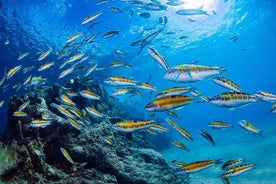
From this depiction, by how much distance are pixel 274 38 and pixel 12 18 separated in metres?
50.1

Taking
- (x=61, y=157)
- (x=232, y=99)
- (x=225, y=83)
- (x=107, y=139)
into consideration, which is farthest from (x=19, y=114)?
(x=232, y=99)

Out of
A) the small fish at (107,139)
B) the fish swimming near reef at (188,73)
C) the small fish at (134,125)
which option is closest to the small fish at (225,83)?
the fish swimming near reef at (188,73)

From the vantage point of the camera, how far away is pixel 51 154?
6719 mm

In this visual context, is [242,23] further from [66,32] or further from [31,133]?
[31,133]

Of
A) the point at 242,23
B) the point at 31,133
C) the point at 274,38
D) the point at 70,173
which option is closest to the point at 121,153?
the point at 70,173

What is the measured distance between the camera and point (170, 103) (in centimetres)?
431

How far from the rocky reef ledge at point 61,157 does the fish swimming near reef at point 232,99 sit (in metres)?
3.38

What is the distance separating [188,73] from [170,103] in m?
0.59

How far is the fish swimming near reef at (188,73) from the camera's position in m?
4.05

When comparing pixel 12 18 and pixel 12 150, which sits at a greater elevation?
pixel 12 18

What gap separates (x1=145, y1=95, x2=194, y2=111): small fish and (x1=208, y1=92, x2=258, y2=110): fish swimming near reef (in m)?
0.47

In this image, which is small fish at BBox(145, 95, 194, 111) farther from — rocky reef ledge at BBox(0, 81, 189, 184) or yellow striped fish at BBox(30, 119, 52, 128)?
yellow striped fish at BBox(30, 119, 52, 128)

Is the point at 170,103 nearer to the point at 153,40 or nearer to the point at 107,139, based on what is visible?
the point at 107,139

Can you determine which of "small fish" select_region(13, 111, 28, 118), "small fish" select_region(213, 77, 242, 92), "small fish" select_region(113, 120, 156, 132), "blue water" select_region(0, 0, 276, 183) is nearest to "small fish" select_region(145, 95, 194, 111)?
"small fish" select_region(113, 120, 156, 132)
